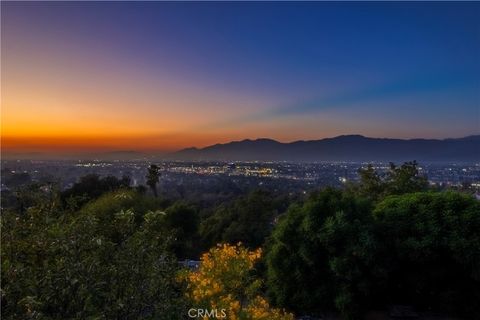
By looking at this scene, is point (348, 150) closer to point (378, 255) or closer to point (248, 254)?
point (378, 255)

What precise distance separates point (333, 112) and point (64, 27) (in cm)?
2858

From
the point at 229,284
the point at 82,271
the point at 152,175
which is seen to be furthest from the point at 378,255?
the point at 152,175

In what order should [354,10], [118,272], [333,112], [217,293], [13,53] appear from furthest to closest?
[333,112] < [354,10] < [13,53] < [217,293] < [118,272]

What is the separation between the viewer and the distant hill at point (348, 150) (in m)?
94.0

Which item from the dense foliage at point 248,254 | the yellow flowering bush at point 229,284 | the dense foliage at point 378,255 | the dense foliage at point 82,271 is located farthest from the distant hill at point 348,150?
the dense foliage at point 82,271

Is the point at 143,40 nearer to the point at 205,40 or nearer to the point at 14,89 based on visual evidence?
the point at 205,40

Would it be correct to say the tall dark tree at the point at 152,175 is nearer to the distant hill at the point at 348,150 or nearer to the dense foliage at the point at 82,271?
the dense foliage at the point at 82,271

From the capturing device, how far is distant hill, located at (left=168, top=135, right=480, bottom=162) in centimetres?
9400

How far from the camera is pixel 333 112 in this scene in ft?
116

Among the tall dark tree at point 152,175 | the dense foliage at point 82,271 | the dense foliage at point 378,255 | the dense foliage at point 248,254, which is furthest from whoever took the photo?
the tall dark tree at point 152,175

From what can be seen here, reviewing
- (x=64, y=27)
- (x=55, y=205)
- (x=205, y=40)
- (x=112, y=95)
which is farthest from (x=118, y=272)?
(x=112, y=95)

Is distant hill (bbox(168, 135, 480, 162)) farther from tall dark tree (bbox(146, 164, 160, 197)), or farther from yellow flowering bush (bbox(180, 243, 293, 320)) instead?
yellow flowering bush (bbox(180, 243, 293, 320))

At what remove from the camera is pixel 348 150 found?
4264 inches

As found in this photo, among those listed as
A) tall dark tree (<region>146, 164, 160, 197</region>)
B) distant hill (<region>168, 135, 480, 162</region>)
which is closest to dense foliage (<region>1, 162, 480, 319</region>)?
tall dark tree (<region>146, 164, 160, 197</region>)
